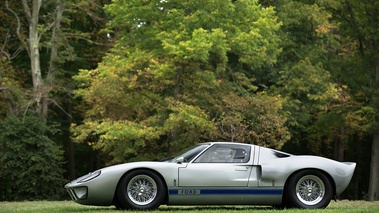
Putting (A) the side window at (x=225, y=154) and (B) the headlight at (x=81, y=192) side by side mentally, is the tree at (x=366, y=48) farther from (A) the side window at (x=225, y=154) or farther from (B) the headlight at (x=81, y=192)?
(B) the headlight at (x=81, y=192)

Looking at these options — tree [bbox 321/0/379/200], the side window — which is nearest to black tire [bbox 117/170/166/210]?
the side window

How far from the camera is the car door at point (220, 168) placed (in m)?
9.33

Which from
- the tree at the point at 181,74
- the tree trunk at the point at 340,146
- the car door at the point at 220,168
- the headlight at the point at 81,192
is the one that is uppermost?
the tree at the point at 181,74

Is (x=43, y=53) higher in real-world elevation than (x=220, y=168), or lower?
higher

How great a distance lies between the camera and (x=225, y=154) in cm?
977

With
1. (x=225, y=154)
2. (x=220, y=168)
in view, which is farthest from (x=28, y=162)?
(x=220, y=168)

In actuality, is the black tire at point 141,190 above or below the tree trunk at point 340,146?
below

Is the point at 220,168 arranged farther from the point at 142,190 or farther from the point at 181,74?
the point at 181,74

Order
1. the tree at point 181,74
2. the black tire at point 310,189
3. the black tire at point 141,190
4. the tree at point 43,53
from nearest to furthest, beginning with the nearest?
the black tire at point 141,190 < the black tire at point 310,189 < the tree at point 181,74 < the tree at point 43,53

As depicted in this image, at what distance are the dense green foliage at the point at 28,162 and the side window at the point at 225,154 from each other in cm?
1501

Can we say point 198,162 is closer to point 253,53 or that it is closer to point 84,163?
point 253,53

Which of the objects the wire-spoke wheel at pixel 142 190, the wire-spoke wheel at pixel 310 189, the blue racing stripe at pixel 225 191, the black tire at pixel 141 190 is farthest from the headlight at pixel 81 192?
the wire-spoke wheel at pixel 310 189

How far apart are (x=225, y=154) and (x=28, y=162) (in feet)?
50.9

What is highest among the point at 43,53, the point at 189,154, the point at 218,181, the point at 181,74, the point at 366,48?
the point at 43,53
